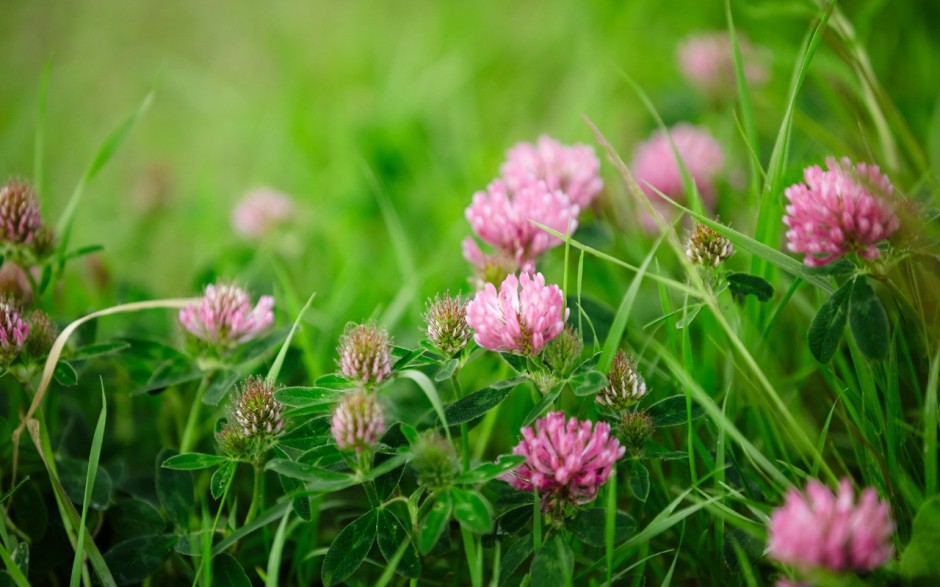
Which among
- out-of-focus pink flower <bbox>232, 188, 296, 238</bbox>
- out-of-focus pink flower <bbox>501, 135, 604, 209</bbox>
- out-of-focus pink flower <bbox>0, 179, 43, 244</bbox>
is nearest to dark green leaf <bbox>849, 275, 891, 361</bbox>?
out-of-focus pink flower <bbox>501, 135, 604, 209</bbox>

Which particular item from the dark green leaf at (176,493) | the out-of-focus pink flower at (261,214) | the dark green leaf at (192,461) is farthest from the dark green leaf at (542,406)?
the out-of-focus pink flower at (261,214)

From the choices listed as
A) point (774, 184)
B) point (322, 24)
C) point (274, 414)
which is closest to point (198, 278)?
point (274, 414)

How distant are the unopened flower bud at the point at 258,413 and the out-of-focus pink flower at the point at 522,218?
17.0 inches

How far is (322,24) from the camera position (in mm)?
3674

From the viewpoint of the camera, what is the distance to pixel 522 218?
121cm

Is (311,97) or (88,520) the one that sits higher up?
(311,97)

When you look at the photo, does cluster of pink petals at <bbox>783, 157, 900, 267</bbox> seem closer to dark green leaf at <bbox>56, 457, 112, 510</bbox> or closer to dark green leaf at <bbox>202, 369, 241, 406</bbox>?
dark green leaf at <bbox>202, 369, 241, 406</bbox>

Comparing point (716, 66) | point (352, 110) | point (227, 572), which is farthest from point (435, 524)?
point (352, 110)

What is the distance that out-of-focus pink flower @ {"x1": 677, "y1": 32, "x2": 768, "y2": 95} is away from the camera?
2.26 metres

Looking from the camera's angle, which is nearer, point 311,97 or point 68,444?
point 68,444

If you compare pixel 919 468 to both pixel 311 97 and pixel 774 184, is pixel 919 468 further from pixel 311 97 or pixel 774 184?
pixel 311 97

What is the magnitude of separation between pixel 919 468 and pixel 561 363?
0.62 m

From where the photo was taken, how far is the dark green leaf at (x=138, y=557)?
1.12 metres

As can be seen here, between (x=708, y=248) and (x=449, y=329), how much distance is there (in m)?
0.41
